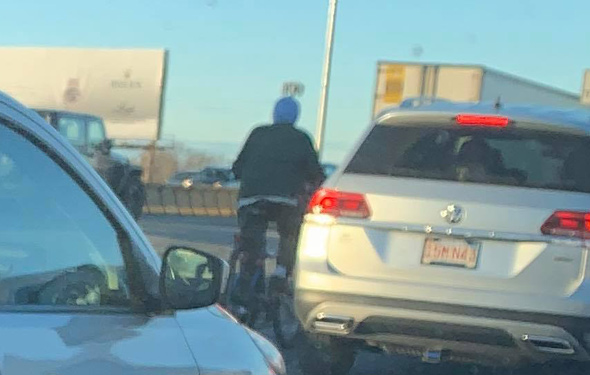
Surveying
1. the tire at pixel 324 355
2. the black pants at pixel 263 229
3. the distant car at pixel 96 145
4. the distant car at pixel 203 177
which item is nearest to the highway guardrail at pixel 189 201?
the distant car at pixel 203 177

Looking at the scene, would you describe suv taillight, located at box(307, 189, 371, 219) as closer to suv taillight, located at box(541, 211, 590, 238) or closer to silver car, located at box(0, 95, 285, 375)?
suv taillight, located at box(541, 211, 590, 238)

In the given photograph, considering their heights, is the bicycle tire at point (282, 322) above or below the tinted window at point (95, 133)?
above

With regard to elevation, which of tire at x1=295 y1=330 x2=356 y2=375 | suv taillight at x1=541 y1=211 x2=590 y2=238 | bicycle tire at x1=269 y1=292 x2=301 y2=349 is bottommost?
bicycle tire at x1=269 y1=292 x2=301 y2=349

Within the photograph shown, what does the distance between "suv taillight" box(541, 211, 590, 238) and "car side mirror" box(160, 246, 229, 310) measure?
10.8 ft

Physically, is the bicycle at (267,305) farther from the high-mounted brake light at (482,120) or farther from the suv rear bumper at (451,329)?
the high-mounted brake light at (482,120)

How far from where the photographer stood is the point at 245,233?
902 cm

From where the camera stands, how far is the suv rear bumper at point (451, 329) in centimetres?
640

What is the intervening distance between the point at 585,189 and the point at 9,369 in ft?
14.9

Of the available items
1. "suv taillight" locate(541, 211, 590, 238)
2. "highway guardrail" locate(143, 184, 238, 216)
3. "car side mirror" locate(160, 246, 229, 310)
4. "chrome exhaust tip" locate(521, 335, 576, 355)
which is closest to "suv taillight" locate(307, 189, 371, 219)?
"suv taillight" locate(541, 211, 590, 238)

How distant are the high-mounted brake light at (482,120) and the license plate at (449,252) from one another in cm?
73

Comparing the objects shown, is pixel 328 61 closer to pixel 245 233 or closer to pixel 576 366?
pixel 245 233

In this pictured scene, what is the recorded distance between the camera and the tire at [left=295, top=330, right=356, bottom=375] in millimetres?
7043

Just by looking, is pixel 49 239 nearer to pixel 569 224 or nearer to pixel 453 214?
pixel 453 214

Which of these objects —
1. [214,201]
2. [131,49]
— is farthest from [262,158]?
[131,49]
